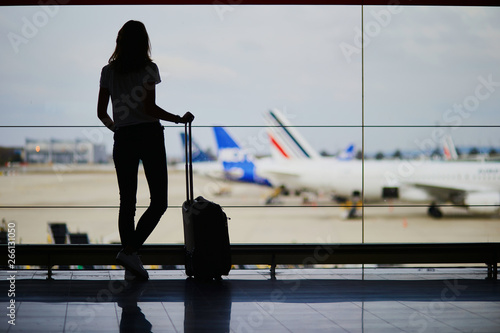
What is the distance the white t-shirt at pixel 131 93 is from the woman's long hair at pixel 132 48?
3 centimetres

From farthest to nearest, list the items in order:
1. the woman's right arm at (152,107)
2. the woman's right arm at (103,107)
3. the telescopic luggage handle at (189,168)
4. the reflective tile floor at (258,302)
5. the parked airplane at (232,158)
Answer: the parked airplane at (232,158), the telescopic luggage handle at (189,168), the woman's right arm at (103,107), the woman's right arm at (152,107), the reflective tile floor at (258,302)

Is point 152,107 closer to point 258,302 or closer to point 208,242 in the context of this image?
point 208,242

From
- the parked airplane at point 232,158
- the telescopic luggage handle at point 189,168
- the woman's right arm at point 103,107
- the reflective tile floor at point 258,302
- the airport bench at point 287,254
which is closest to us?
the reflective tile floor at point 258,302

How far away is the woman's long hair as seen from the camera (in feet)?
8.66

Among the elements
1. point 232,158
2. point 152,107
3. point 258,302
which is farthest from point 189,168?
point 232,158

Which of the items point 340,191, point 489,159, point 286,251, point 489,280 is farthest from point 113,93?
point 489,159

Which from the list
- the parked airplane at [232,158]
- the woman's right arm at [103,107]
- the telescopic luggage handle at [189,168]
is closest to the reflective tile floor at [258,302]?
the telescopic luggage handle at [189,168]

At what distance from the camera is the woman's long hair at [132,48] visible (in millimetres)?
2641

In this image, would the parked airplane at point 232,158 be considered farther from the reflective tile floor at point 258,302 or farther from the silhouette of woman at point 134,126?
the silhouette of woman at point 134,126

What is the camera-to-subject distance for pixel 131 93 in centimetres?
264

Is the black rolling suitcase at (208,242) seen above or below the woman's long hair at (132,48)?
below

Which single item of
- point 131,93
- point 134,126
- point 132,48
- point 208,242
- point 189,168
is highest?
point 132,48

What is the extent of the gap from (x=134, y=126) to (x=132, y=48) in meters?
0.34

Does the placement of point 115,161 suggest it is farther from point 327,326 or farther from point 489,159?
A: point 489,159
